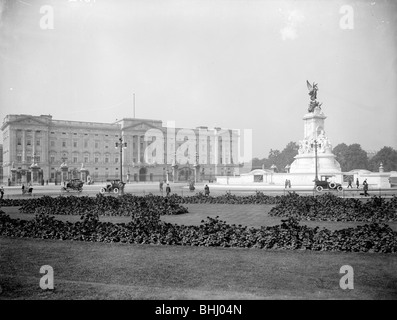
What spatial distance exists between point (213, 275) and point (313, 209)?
9763 mm

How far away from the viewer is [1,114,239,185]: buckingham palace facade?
8444cm

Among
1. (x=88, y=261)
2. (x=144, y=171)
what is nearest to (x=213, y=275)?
(x=88, y=261)

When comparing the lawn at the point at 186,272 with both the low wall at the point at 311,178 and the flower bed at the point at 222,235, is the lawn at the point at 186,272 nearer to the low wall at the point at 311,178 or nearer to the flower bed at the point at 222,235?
the flower bed at the point at 222,235

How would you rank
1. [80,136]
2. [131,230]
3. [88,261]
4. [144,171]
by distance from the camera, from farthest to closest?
[144,171], [80,136], [131,230], [88,261]

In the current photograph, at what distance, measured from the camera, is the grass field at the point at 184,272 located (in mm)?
6500

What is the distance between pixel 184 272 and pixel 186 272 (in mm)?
42

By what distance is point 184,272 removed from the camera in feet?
25.8

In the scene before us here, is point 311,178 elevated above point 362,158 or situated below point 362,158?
below

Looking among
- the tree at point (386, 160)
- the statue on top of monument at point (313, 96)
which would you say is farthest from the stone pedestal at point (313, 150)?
the tree at point (386, 160)

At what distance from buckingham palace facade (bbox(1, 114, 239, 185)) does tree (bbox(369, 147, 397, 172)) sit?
1547 inches

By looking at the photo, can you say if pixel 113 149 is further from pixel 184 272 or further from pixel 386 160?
A: pixel 184 272

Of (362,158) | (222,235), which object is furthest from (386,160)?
(222,235)
